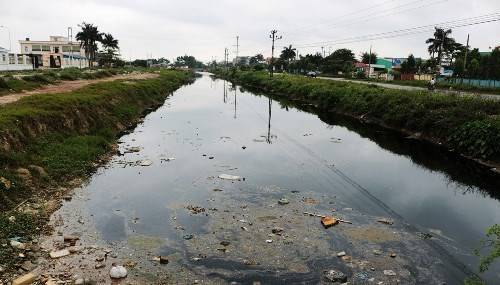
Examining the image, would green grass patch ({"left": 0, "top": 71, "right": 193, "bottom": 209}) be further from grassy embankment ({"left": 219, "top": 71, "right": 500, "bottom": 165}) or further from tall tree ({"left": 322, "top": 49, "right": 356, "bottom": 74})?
tall tree ({"left": 322, "top": 49, "right": 356, "bottom": 74})

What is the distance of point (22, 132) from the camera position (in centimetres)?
1397

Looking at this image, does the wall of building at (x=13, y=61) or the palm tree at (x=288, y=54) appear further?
the palm tree at (x=288, y=54)

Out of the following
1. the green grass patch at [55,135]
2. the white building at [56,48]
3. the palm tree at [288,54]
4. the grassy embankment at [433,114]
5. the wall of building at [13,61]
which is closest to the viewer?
the green grass patch at [55,135]

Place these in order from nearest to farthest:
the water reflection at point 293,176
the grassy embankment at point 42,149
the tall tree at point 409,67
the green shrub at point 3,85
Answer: the grassy embankment at point 42,149, the water reflection at point 293,176, the green shrub at point 3,85, the tall tree at point 409,67

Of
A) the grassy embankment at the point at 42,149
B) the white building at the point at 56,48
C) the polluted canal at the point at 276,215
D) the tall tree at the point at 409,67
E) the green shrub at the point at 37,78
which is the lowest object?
the polluted canal at the point at 276,215

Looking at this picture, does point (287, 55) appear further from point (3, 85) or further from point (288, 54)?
point (3, 85)

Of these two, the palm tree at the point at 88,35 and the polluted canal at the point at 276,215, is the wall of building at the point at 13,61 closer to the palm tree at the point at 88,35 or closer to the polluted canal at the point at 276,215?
the palm tree at the point at 88,35

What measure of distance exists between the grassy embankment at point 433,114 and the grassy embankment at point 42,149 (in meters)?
16.8

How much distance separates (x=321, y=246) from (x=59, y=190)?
7.82 metres

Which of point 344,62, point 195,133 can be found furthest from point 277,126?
point 344,62

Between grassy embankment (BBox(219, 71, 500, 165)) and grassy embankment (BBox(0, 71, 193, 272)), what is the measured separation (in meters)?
16.8

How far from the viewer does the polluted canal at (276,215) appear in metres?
8.12

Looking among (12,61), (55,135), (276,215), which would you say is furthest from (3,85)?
(12,61)

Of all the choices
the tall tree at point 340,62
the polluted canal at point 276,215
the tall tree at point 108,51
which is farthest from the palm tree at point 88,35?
the polluted canal at point 276,215
